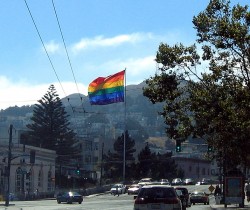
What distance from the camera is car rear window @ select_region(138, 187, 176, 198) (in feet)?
75.4

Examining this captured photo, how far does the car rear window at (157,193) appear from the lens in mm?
22969

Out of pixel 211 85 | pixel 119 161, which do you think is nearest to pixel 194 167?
pixel 119 161

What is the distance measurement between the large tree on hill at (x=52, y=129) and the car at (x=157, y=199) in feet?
331

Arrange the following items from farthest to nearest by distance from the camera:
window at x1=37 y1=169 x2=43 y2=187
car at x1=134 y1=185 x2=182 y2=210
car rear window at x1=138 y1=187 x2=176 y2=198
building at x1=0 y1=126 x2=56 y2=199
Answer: window at x1=37 y1=169 x2=43 y2=187 → building at x1=0 y1=126 x2=56 y2=199 → car rear window at x1=138 y1=187 x2=176 y2=198 → car at x1=134 y1=185 x2=182 y2=210

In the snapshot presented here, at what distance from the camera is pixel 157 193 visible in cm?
2303

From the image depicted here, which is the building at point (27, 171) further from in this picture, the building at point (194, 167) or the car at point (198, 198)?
the building at point (194, 167)

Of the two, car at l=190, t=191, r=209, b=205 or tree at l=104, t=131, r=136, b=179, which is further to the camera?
tree at l=104, t=131, r=136, b=179

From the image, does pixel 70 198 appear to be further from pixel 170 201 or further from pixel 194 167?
pixel 194 167

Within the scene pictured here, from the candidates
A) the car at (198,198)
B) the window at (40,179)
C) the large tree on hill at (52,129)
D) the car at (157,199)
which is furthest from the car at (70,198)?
the large tree on hill at (52,129)

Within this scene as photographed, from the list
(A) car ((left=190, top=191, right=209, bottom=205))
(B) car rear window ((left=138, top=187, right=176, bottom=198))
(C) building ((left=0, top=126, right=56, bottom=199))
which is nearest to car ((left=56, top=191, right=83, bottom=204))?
(A) car ((left=190, top=191, right=209, bottom=205))

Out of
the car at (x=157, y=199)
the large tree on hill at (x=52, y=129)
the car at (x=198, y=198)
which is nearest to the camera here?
the car at (x=157, y=199)

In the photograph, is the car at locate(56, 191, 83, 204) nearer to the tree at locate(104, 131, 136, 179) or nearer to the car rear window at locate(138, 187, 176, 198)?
the car rear window at locate(138, 187, 176, 198)

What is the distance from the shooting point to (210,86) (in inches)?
→ 1145

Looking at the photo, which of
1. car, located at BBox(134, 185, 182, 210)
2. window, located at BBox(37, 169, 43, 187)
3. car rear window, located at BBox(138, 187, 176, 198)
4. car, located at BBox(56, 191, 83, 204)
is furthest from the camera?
window, located at BBox(37, 169, 43, 187)
